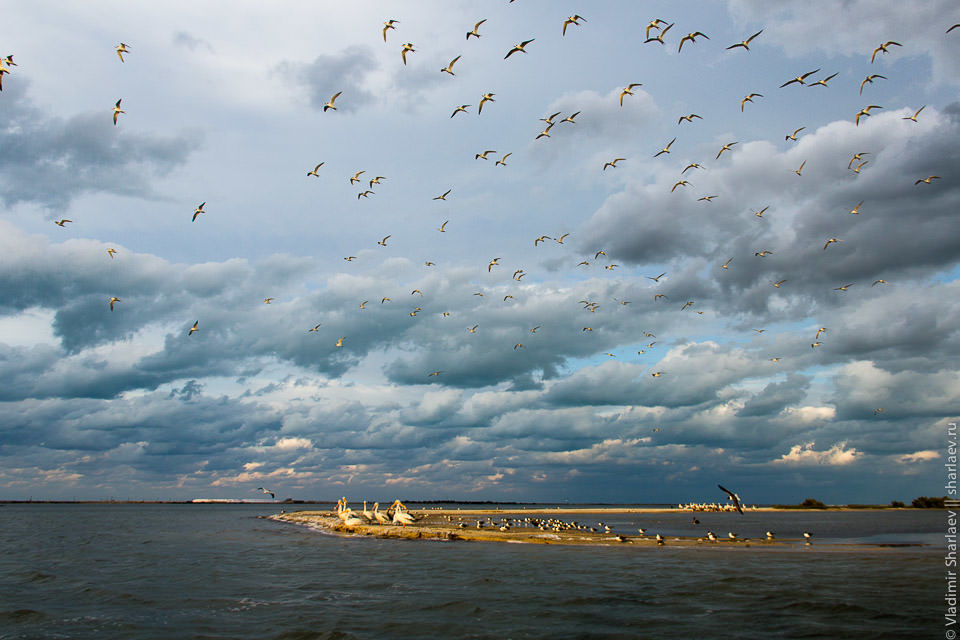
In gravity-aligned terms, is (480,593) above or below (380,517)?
above

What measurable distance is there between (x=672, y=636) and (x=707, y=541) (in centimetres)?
3500

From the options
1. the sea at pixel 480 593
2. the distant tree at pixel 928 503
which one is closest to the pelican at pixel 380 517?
the sea at pixel 480 593

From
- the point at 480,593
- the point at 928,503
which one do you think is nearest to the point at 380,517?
the point at 480,593

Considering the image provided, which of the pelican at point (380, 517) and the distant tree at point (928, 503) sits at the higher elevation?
the pelican at point (380, 517)

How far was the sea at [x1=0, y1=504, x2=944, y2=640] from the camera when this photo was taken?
19.5 meters

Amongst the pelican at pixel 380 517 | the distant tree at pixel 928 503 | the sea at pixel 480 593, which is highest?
the sea at pixel 480 593

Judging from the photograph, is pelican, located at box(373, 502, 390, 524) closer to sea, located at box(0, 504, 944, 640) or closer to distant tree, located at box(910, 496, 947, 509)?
sea, located at box(0, 504, 944, 640)

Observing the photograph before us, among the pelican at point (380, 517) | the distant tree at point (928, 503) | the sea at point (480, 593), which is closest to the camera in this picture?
the sea at point (480, 593)

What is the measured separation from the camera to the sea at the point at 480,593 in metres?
19.5

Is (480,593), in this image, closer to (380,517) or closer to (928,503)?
(380,517)

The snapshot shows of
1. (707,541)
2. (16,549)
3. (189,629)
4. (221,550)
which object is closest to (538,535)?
(707,541)

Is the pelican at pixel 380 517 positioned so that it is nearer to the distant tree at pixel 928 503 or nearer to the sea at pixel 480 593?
the sea at pixel 480 593

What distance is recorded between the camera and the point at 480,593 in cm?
2569

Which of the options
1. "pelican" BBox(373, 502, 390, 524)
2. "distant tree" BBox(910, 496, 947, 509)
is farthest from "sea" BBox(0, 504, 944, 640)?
"distant tree" BBox(910, 496, 947, 509)
